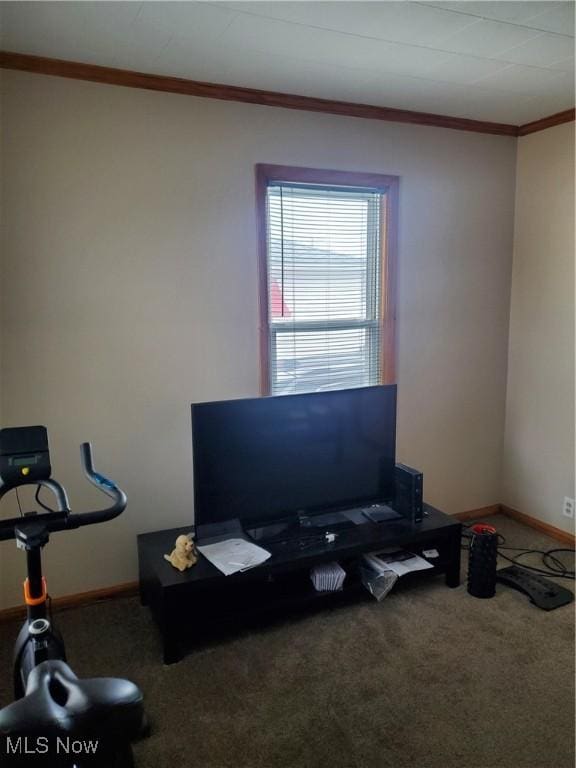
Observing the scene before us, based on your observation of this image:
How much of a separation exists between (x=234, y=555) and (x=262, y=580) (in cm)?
21

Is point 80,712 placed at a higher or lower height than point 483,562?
higher

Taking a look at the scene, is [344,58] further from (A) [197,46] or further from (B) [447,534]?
(B) [447,534]

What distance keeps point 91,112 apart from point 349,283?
1598mm

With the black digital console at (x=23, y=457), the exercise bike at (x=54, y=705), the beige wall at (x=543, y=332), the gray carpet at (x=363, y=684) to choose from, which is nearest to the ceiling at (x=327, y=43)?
the beige wall at (x=543, y=332)

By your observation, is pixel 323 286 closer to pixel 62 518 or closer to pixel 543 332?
pixel 543 332

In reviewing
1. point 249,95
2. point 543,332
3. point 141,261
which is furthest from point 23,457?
point 543,332

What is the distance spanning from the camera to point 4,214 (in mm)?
2477

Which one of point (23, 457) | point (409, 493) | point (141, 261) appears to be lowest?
point (409, 493)

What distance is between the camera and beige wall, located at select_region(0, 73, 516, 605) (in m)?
2.55

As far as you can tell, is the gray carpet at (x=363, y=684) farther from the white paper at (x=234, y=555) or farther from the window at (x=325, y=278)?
the window at (x=325, y=278)

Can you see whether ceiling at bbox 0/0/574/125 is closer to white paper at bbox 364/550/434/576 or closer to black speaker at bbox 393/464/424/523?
black speaker at bbox 393/464/424/523

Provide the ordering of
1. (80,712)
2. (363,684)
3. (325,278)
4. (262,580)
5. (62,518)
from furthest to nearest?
(325,278)
(262,580)
(363,684)
(62,518)
(80,712)

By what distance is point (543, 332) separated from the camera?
3596 millimetres

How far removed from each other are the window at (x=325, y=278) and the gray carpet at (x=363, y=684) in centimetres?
130
